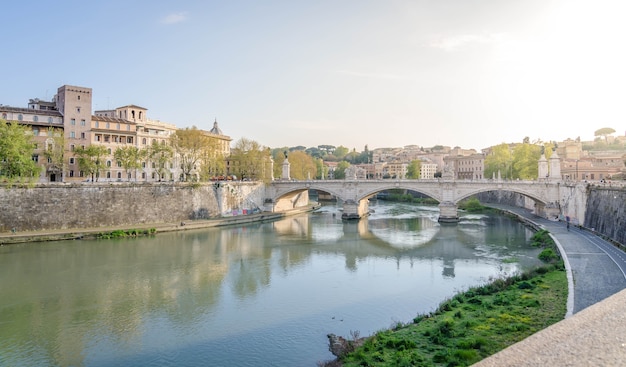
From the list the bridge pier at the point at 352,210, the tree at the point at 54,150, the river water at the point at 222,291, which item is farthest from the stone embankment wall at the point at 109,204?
the bridge pier at the point at 352,210

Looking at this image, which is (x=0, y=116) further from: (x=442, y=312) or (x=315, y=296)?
(x=442, y=312)

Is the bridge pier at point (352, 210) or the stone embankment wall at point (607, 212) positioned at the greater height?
the stone embankment wall at point (607, 212)

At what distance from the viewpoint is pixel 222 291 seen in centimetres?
1591

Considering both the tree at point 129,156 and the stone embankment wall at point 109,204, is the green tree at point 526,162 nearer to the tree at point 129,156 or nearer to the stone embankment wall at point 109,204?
the stone embankment wall at point 109,204

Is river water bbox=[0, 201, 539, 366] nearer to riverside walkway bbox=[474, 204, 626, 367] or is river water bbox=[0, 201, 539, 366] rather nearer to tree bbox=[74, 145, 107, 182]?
riverside walkway bbox=[474, 204, 626, 367]

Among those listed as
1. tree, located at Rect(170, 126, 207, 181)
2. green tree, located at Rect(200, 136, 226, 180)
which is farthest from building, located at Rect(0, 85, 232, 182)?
tree, located at Rect(170, 126, 207, 181)

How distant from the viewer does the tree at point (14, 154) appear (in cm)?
2689

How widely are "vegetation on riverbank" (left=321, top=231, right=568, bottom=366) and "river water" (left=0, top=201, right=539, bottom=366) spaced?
3.53 ft

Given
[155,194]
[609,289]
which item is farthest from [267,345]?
[155,194]

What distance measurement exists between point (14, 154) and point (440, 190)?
102 feet

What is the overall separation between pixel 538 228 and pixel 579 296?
17.8m

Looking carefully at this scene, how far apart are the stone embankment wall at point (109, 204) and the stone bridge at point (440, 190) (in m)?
6.37

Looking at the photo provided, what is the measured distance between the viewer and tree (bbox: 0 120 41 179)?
88.2 ft

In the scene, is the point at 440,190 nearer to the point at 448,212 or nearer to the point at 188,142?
the point at 448,212
